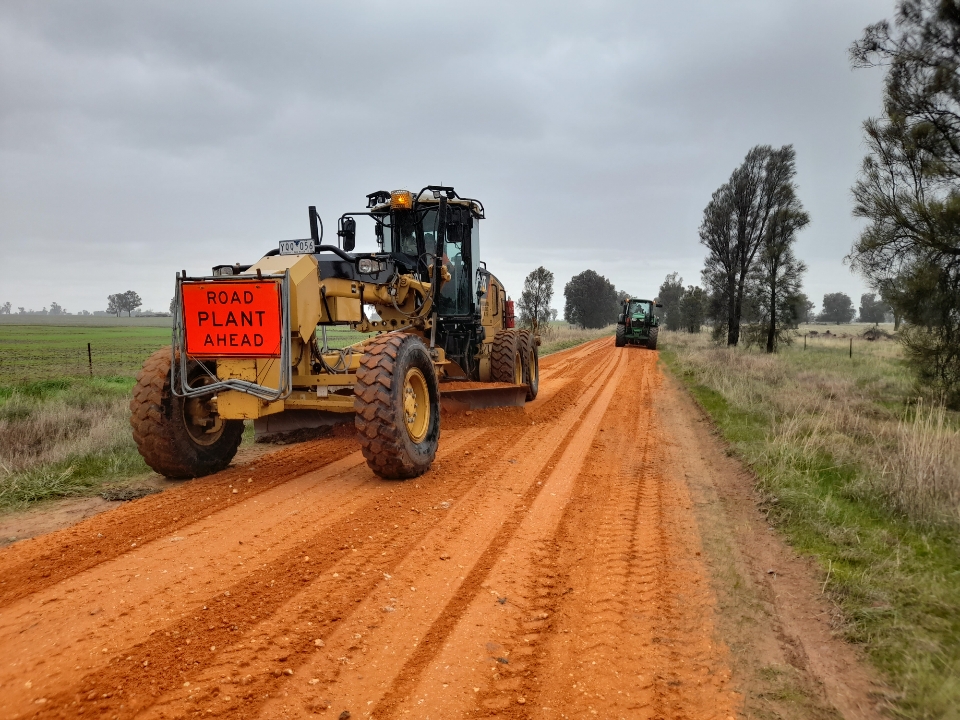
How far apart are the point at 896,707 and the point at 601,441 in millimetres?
5787

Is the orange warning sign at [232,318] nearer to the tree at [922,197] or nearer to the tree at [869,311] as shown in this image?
the tree at [922,197]

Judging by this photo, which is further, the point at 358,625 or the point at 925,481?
the point at 925,481

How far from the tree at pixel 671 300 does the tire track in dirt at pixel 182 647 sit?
76.9m

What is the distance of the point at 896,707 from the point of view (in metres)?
2.63

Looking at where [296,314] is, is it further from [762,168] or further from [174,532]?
[762,168]

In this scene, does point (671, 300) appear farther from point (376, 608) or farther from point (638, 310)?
point (376, 608)

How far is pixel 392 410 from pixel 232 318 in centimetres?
179

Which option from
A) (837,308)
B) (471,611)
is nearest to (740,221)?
(471,611)

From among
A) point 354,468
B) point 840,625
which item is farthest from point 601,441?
point 840,625

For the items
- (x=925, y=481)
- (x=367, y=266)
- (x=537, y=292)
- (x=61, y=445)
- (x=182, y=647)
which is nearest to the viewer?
(x=182, y=647)

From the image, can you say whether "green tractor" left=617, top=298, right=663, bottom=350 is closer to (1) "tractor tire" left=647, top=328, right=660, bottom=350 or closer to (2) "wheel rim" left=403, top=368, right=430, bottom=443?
(1) "tractor tire" left=647, top=328, right=660, bottom=350

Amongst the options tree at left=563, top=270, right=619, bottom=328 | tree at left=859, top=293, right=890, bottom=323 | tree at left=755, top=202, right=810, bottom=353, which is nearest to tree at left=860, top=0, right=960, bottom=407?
tree at left=755, top=202, right=810, bottom=353

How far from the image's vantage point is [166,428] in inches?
228

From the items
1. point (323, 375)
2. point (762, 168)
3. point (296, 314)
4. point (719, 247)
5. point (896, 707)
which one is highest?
point (762, 168)
